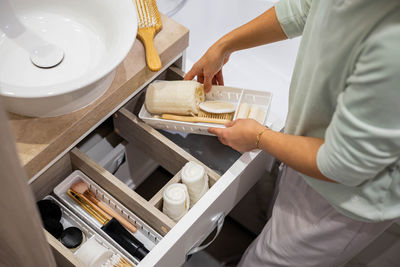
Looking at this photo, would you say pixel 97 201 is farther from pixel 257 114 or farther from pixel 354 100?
pixel 354 100

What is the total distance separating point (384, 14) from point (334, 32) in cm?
9

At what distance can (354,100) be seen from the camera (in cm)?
56

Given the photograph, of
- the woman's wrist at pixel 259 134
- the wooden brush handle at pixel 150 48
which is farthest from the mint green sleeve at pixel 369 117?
the wooden brush handle at pixel 150 48

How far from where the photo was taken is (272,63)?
5.91 ft

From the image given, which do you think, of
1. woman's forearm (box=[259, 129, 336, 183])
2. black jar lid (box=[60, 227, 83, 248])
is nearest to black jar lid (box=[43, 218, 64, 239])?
black jar lid (box=[60, 227, 83, 248])

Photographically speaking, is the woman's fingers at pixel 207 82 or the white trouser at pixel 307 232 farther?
the woman's fingers at pixel 207 82

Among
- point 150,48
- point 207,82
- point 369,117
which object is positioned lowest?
point 207,82

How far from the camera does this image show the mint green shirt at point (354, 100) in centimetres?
53

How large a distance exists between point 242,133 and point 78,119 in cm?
33

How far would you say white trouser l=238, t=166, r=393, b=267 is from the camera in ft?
2.81

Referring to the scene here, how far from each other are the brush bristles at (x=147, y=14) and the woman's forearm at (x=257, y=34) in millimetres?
160

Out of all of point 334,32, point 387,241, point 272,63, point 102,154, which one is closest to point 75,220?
point 102,154

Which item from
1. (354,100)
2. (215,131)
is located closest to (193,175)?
(215,131)

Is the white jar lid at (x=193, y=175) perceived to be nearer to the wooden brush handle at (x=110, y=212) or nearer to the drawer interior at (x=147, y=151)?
the drawer interior at (x=147, y=151)
